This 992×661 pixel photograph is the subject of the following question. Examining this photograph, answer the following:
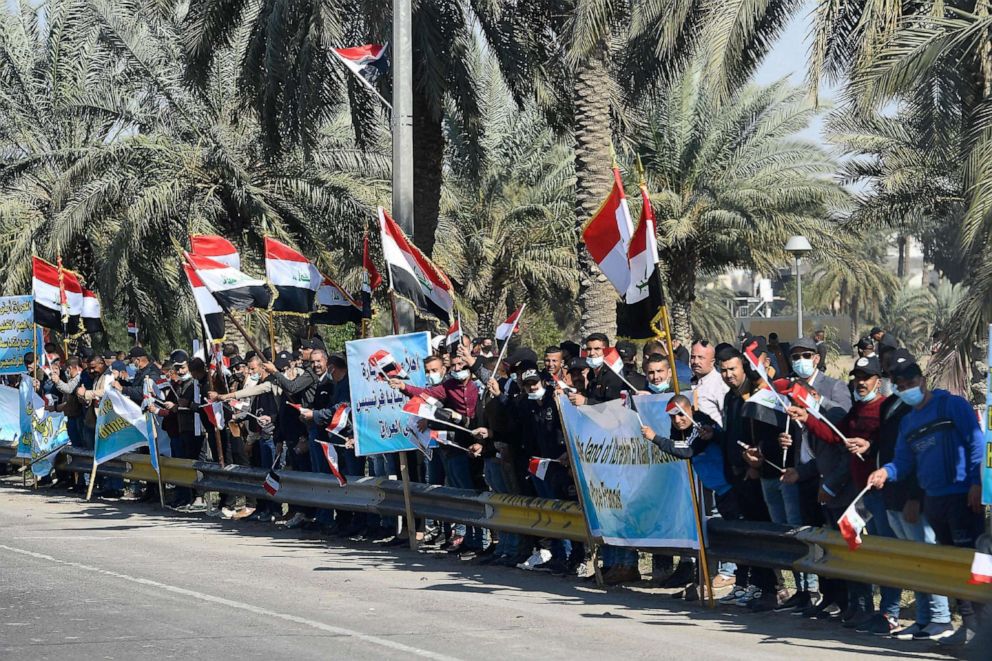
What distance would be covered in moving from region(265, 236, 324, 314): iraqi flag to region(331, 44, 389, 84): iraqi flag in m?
2.47

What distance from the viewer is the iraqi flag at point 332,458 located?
14.4m

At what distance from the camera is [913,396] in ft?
29.8

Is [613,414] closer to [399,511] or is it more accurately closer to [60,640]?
[399,511]

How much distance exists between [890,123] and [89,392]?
1665 centimetres

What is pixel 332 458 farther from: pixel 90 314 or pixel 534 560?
pixel 90 314

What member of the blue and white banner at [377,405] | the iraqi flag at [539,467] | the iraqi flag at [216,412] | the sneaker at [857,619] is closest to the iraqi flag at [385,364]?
the blue and white banner at [377,405]

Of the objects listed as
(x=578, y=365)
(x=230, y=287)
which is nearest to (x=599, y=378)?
(x=578, y=365)

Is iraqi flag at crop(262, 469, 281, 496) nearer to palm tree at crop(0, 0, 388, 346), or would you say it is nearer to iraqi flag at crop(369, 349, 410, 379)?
iraqi flag at crop(369, 349, 410, 379)

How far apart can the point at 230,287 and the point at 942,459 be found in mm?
9208

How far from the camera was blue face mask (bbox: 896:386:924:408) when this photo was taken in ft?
29.8

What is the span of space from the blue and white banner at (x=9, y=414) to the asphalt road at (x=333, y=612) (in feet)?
27.4

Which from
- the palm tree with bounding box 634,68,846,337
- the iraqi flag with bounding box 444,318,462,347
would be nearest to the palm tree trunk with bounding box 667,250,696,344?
the palm tree with bounding box 634,68,846,337

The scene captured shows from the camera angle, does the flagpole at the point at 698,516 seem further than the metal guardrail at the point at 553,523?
Yes

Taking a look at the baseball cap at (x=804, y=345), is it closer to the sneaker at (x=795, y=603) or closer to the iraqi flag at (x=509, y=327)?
the sneaker at (x=795, y=603)
